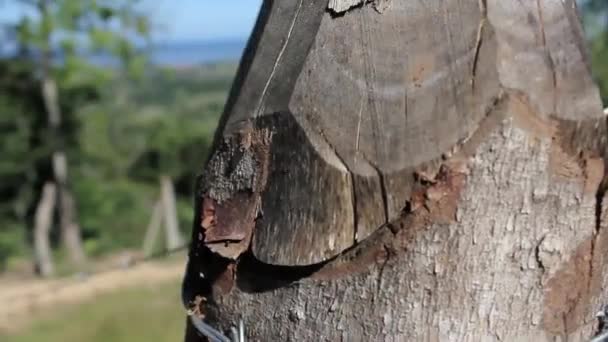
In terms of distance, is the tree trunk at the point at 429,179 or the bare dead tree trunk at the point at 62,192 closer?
the tree trunk at the point at 429,179

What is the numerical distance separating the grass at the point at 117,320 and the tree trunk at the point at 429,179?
24.7ft

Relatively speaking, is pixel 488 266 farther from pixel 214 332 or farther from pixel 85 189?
pixel 85 189

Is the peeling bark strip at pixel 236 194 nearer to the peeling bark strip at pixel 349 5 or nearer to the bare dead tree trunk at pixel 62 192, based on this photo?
the peeling bark strip at pixel 349 5

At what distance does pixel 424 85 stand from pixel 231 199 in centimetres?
31

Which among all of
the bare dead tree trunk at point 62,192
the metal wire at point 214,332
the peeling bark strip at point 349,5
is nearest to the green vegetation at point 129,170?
the bare dead tree trunk at point 62,192

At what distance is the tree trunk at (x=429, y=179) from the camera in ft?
3.69

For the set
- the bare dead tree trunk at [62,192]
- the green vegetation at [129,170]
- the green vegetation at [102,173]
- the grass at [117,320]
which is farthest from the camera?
the green vegetation at [129,170]

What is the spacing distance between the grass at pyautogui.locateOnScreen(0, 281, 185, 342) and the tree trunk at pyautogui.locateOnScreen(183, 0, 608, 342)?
7.53m

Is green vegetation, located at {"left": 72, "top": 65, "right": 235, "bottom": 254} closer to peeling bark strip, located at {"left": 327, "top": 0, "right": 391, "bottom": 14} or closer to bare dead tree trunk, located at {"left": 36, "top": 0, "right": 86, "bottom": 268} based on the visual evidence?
bare dead tree trunk, located at {"left": 36, "top": 0, "right": 86, "bottom": 268}

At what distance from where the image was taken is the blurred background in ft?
32.6

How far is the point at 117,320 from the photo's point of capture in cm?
944

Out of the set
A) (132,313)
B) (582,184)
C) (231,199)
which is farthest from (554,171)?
(132,313)

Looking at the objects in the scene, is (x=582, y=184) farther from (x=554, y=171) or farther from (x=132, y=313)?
(x=132, y=313)

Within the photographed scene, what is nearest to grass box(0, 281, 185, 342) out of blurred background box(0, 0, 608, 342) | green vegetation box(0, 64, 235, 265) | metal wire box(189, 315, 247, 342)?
blurred background box(0, 0, 608, 342)
